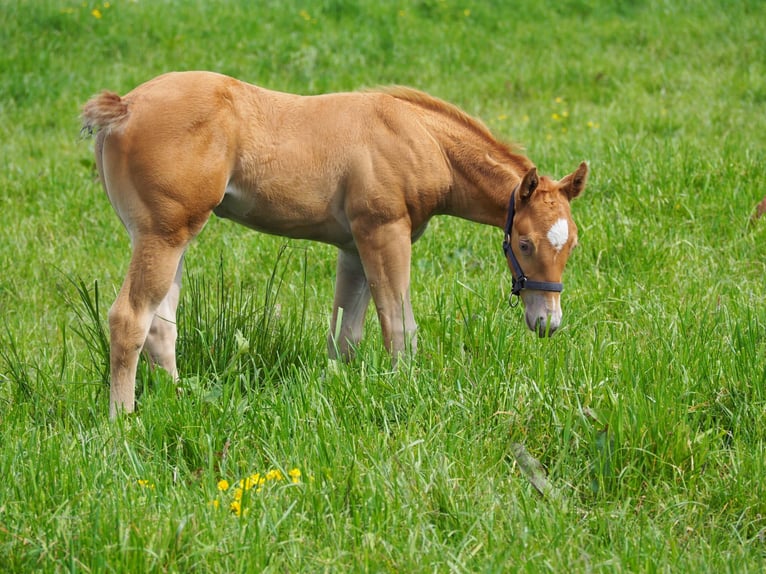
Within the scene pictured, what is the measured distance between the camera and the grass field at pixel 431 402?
10.2 ft

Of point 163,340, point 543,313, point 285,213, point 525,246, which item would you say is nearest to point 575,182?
point 525,246

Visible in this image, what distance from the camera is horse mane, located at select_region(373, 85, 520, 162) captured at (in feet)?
16.4

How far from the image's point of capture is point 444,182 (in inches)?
191

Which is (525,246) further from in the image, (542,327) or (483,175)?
Answer: (483,175)

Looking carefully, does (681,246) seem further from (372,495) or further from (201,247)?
(372,495)

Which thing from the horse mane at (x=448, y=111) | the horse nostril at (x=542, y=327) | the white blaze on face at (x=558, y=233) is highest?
the horse mane at (x=448, y=111)

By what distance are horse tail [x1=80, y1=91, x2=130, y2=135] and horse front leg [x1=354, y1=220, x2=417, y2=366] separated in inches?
46.0

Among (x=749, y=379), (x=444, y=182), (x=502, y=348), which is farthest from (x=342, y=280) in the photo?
(x=749, y=379)

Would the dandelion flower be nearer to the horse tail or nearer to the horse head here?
the horse head

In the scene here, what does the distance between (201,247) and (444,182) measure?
254 cm

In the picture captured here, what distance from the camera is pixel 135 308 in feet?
14.2

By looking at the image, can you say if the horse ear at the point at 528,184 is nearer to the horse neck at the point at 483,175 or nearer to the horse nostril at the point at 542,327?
the horse neck at the point at 483,175

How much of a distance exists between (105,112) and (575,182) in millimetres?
2151

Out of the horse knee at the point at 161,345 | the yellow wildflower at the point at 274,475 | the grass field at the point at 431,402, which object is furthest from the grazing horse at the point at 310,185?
the yellow wildflower at the point at 274,475
